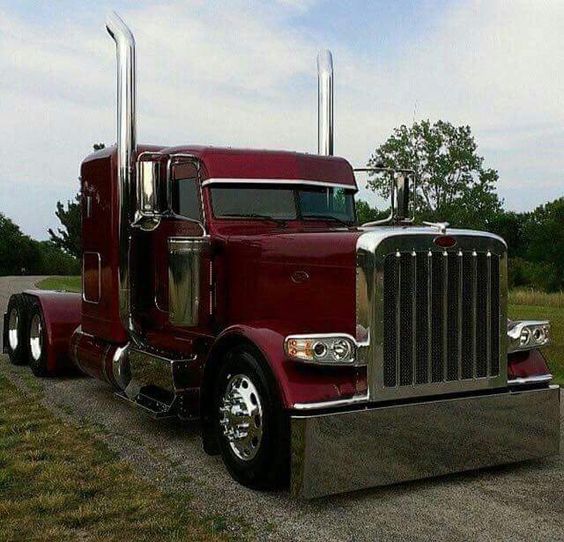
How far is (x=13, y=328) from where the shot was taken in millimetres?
11492

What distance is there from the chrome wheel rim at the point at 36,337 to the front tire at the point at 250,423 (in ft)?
16.1

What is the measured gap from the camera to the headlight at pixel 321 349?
5.29 meters

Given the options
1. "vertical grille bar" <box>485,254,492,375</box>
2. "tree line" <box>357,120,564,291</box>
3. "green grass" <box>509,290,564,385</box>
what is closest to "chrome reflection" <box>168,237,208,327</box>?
"vertical grille bar" <box>485,254,492,375</box>

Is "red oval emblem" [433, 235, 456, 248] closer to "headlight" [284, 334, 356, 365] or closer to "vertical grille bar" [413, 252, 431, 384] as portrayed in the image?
"vertical grille bar" [413, 252, 431, 384]

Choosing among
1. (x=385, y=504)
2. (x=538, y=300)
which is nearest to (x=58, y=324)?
(x=385, y=504)

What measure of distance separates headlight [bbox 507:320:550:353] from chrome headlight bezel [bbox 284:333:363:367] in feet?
4.43

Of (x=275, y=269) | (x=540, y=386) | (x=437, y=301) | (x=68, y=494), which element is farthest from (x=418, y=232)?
(x=68, y=494)

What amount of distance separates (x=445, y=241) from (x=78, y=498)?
9.46ft

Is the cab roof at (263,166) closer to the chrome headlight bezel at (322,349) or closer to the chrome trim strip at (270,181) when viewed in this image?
the chrome trim strip at (270,181)

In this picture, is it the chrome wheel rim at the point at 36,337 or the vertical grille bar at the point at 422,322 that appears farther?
the chrome wheel rim at the point at 36,337

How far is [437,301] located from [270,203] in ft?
6.57

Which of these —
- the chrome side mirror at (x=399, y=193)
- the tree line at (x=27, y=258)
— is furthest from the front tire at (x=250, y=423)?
the tree line at (x=27, y=258)

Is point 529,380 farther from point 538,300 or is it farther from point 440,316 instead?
point 538,300

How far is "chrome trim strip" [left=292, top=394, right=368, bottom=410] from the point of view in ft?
17.1
